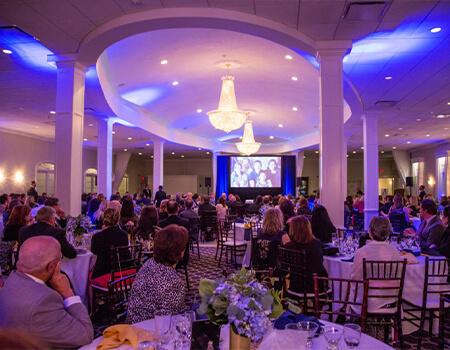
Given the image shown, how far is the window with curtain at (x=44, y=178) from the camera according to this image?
1767cm

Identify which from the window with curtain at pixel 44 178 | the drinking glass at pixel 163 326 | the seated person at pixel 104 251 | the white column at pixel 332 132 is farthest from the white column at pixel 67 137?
the window with curtain at pixel 44 178

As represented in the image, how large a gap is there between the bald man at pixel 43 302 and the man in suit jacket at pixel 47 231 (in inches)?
95.5

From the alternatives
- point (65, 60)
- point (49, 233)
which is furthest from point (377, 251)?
point (65, 60)

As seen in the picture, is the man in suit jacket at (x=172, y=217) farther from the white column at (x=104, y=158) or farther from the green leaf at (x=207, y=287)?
the white column at (x=104, y=158)

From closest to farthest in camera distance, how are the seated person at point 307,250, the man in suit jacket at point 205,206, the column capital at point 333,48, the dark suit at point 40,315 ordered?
the dark suit at point 40,315
the seated person at point 307,250
the column capital at point 333,48
the man in suit jacket at point 205,206

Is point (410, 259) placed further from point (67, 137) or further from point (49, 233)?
point (67, 137)

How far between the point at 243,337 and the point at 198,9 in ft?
16.2

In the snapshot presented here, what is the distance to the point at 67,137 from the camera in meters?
6.83

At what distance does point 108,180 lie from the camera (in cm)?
1204

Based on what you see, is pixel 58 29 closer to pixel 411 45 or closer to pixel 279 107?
pixel 411 45

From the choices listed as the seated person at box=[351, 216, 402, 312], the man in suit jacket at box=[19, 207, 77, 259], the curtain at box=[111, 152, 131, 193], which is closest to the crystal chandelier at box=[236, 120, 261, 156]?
the curtain at box=[111, 152, 131, 193]

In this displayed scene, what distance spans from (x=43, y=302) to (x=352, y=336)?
143 cm

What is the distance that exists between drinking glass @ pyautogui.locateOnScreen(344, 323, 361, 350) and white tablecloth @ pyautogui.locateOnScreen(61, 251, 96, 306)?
3.64 meters

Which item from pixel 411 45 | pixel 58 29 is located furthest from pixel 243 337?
pixel 411 45
